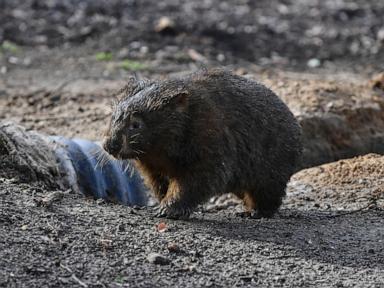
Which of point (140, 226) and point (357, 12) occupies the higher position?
point (357, 12)

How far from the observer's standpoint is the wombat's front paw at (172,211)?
6.57 meters

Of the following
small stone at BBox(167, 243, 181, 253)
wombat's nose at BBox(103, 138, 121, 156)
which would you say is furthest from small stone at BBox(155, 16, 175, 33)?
small stone at BBox(167, 243, 181, 253)

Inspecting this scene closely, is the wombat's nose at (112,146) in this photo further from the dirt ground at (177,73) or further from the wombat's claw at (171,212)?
Answer: the wombat's claw at (171,212)

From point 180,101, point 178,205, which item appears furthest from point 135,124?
point 178,205

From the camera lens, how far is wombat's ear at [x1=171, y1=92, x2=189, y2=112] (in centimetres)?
655

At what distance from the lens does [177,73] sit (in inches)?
477

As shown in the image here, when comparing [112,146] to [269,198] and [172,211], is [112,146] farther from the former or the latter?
[269,198]

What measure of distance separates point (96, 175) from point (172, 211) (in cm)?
152

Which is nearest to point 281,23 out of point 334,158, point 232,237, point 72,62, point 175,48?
point 175,48

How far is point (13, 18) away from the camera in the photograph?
15.5 m

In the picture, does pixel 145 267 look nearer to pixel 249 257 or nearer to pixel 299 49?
pixel 249 257

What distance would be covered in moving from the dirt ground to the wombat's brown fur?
272 millimetres

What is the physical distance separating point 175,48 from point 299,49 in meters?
2.11

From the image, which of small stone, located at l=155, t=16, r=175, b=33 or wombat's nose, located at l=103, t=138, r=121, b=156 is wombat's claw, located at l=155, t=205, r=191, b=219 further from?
small stone, located at l=155, t=16, r=175, b=33
